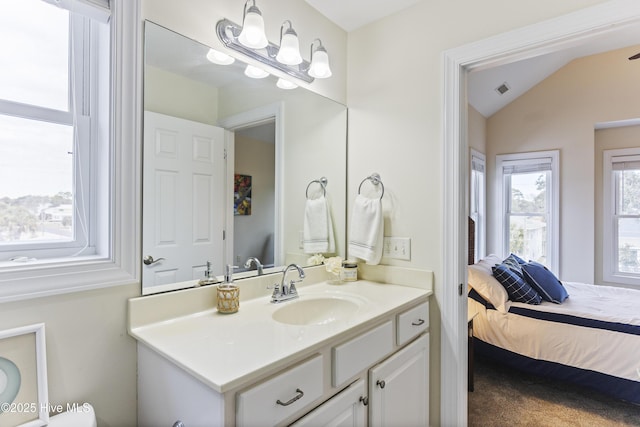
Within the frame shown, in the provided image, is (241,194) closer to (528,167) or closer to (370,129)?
(370,129)

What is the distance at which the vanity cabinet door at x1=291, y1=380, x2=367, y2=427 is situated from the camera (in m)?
1.00

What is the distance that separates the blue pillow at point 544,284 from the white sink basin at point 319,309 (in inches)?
71.4

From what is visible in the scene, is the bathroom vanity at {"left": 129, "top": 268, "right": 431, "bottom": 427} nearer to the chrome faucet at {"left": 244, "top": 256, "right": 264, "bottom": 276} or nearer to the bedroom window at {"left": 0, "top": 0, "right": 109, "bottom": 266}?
the chrome faucet at {"left": 244, "top": 256, "right": 264, "bottom": 276}

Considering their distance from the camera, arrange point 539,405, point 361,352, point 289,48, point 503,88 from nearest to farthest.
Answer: point 361,352 < point 289,48 < point 539,405 < point 503,88

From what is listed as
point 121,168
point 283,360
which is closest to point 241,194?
point 121,168

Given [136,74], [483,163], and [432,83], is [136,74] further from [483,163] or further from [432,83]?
[483,163]

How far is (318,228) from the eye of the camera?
1.94 meters

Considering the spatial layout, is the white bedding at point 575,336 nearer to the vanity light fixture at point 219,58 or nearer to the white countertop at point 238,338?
the white countertop at point 238,338

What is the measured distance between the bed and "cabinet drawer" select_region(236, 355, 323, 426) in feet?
6.17

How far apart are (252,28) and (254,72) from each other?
23 cm

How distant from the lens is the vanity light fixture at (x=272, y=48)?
1368 millimetres

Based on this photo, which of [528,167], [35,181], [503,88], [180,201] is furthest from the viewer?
[528,167]

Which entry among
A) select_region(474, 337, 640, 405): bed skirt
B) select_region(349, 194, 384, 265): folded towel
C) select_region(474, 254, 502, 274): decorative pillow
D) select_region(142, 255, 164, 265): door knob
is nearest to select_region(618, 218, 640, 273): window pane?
select_region(474, 254, 502, 274): decorative pillow

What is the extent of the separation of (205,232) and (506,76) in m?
3.50
